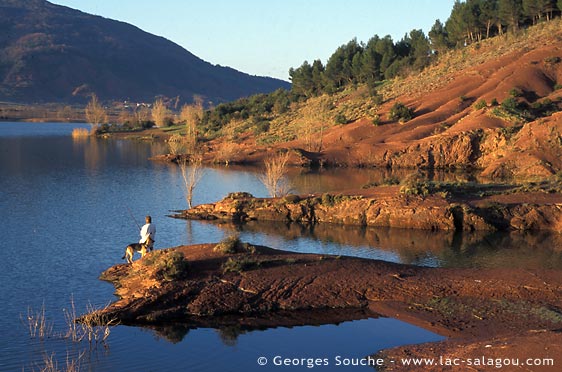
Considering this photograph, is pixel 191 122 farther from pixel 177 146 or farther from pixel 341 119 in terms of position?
pixel 341 119

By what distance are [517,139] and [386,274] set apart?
124ft

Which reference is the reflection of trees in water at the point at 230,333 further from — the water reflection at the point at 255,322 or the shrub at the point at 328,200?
the shrub at the point at 328,200

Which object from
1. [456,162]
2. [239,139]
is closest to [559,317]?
[456,162]

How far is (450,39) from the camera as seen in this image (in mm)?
101438

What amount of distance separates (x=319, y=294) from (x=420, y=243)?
438 inches

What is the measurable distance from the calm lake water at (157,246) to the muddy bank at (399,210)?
45.7 inches

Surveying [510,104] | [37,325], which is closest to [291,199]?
[37,325]

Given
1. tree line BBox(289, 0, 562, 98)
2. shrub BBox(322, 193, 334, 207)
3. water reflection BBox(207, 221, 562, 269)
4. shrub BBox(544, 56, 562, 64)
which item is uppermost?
tree line BBox(289, 0, 562, 98)

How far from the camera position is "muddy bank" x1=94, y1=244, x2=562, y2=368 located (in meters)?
18.7

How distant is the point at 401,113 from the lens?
73312 mm

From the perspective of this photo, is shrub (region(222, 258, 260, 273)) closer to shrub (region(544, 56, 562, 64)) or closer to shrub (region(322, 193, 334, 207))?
shrub (region(322, 193, 334, 207))

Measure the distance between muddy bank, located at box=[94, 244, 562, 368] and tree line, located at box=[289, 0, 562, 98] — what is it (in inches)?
2789

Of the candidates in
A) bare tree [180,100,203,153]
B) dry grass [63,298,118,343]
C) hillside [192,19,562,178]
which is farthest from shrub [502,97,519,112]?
dry grass [63,298,118,343]

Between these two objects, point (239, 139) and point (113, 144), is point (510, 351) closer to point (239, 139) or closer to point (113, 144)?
point (239, 139)
